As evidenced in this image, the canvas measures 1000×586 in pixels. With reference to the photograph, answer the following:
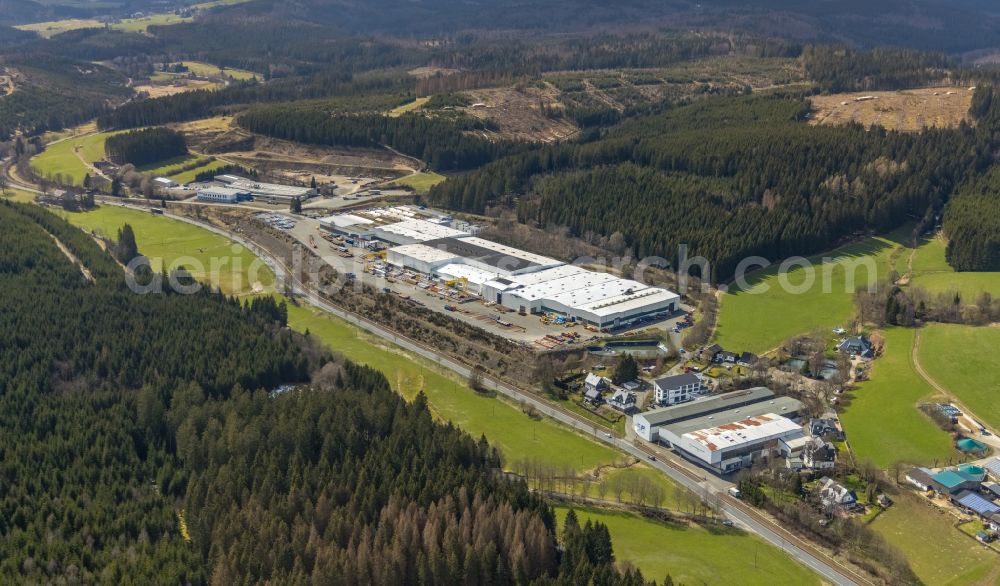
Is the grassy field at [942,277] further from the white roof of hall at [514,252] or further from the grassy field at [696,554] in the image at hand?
the grassy field at [696,554]

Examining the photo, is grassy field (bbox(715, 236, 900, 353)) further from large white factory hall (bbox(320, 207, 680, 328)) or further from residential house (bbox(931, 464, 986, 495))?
residential house (bbox(931, 464, 986, 495))

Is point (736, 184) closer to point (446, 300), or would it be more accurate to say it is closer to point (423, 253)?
Answer: point (423, 253)

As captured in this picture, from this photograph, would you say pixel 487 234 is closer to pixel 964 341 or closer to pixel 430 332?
pixel 430 332

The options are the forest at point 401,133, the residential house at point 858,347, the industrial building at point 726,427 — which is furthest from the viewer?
the forest at point 401,133

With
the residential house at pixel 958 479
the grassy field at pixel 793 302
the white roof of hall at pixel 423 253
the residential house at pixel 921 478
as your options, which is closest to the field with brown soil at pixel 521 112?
the white roof of hall at pixel 423 253

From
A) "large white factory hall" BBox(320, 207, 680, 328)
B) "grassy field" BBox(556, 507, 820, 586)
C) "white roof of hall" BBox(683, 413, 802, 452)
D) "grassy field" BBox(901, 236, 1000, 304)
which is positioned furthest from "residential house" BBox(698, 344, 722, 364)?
"grassy field" BBox(556, 507, 820, 586)

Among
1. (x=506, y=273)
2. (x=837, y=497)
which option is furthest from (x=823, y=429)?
(x=506, y=273)
